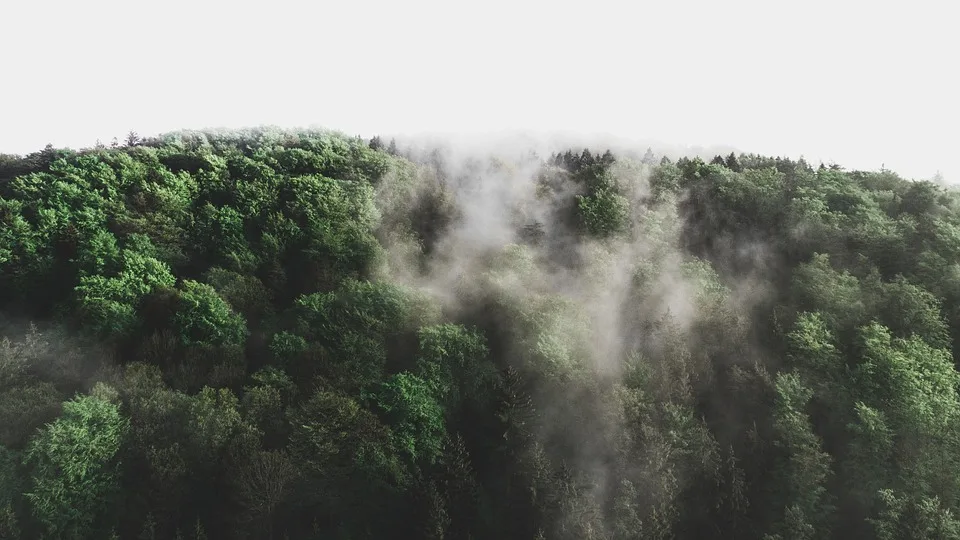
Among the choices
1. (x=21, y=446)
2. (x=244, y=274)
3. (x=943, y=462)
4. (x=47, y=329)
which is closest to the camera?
(x=21, y=446)

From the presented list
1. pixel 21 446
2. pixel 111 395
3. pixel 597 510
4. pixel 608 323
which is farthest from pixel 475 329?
pixel 21 446

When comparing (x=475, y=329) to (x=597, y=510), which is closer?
(x=597, y=510)

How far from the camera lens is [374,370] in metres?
32.1

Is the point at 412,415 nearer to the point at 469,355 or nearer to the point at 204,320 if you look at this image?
the point at 469,355

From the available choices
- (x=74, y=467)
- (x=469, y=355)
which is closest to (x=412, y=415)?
(x=469, y=355)

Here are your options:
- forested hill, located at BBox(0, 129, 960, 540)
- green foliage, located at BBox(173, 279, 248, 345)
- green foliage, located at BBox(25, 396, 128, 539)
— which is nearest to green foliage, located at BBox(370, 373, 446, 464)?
forested hill, located at BBox(0, 129, 960, 540)

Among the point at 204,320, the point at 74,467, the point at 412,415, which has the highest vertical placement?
the point at 204,320

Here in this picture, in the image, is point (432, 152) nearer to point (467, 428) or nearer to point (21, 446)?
point (467, 428)

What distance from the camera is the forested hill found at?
25641 mm

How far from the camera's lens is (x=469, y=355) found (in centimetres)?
3316

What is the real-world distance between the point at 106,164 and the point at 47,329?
15.7 meters

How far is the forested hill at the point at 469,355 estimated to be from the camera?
1009 inches

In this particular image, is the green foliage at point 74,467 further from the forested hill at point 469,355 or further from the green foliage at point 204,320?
the green foliage at point 204,320

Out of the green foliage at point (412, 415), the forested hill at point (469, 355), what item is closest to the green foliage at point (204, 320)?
the forested hill at point (469, 355)
